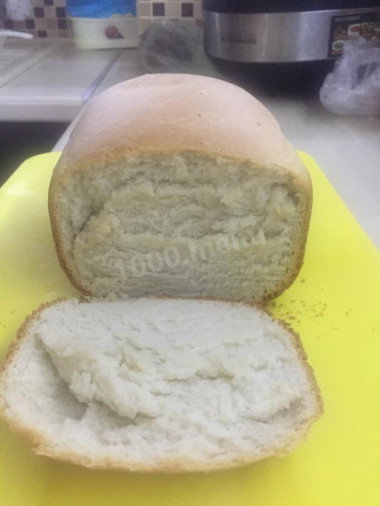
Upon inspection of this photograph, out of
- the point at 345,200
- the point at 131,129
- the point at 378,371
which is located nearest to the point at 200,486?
the point at 378,371

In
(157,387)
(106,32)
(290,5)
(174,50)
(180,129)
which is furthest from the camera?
(106,32)

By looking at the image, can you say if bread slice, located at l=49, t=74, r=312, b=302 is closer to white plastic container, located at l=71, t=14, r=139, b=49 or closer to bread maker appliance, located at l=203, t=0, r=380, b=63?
bread maker appliance, located at l=203, t=0, r=380, b=63

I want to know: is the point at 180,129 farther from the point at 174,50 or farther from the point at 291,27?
the point at 174,50

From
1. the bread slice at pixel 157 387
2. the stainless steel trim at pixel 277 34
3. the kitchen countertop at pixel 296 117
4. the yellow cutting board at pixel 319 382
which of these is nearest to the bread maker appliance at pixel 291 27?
the stainless steel trim at pixel 277 34

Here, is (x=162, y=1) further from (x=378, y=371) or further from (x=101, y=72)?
(x=378, y=371)

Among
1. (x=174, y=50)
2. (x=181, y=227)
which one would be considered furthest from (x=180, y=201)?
(x=174, y=50)

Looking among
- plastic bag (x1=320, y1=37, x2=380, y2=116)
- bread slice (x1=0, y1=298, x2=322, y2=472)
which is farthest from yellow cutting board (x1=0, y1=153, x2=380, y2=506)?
plastic bag (x1=320, y1=37, x2=380, y2=116)
